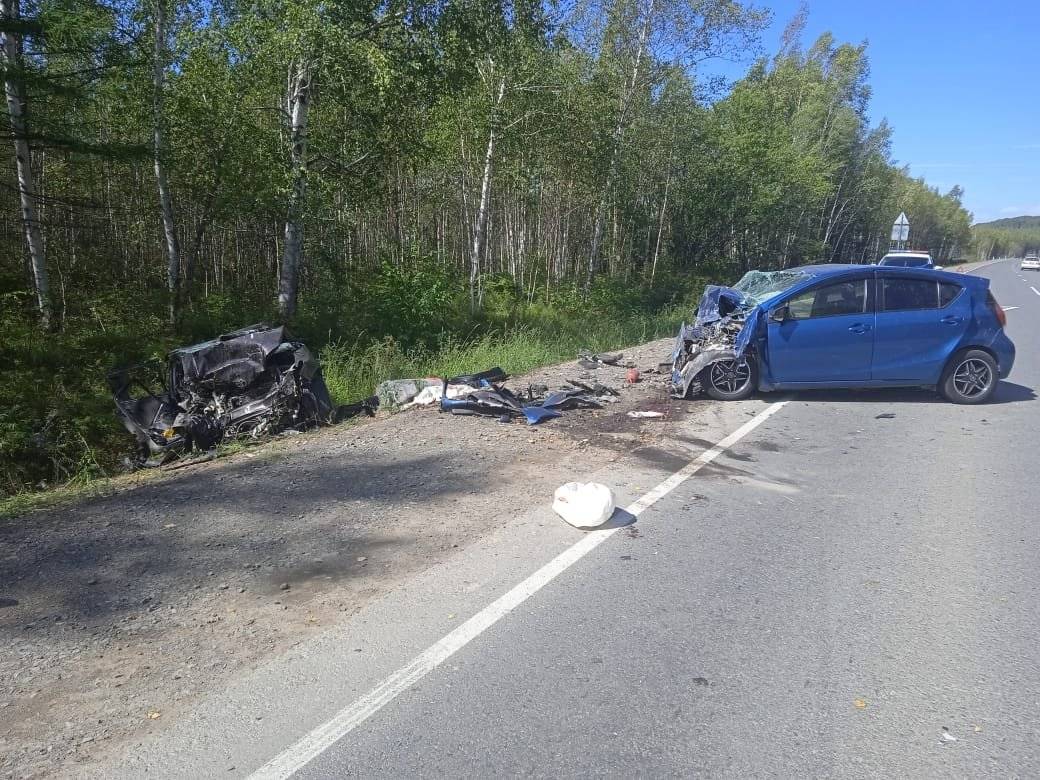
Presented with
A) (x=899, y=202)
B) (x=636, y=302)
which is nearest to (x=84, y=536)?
(x=636, y=302)

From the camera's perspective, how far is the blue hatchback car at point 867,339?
8562 millimetres

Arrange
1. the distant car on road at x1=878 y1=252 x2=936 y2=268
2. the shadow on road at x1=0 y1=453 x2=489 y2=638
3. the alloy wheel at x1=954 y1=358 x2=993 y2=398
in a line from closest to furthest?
1. the shadow on road at x1=0 y1=453 x2=489 y2=638
2. the alloy wheel at x1=954 y1=358 x2=993 y2=398
3. the distant car on road at x1=878 y1=252 x2=936 y2=268

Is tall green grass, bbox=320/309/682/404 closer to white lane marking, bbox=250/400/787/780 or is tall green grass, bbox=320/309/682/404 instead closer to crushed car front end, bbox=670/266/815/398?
crushed car front end, bbox=670/266/815/398

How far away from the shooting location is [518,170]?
18688mm

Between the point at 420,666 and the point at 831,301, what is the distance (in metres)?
7.27

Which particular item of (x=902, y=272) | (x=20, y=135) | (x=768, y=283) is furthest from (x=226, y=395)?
(x=902, y=272)

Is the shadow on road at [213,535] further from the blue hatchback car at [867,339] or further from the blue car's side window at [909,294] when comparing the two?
the blue car's side window at [909,294]

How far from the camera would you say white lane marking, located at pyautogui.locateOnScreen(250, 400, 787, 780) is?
2678 mm

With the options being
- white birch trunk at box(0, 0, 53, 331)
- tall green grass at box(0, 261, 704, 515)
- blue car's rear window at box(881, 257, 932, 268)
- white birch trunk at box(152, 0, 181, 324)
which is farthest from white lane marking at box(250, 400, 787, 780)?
blue car's rear window at box(881, 257, 932, 268)

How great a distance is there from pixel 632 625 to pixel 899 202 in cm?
7578

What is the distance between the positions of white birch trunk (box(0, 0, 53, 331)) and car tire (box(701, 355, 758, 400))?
29.3 ft

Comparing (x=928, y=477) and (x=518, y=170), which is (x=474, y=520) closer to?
(x=928, y=477)

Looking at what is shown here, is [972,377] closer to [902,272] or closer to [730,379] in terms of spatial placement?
[902,272]

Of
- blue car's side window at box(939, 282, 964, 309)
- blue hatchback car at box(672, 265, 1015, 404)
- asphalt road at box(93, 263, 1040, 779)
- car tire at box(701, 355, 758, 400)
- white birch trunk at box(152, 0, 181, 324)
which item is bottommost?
asphalt road at box(93, 263, 1040, 779)
